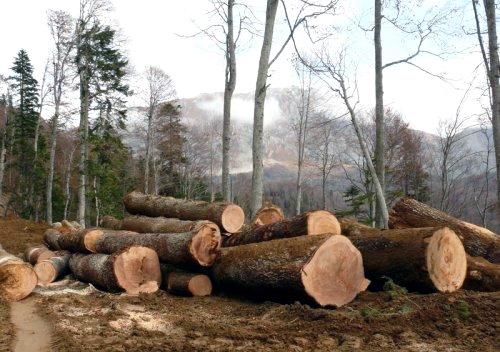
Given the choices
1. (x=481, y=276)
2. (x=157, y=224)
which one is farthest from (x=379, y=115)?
(x=481, y=276)

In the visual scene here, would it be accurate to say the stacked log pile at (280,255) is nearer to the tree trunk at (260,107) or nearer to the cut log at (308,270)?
the cut log at (308,270)

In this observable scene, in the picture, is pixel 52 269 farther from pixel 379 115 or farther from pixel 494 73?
pixel 494 73

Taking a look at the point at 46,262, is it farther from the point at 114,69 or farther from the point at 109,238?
the point at 114,69

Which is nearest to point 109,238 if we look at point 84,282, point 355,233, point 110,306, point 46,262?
point 84,282

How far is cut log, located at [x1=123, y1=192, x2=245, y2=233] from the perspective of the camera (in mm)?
8062

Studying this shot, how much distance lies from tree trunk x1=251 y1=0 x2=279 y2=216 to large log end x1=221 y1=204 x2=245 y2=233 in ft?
9.45

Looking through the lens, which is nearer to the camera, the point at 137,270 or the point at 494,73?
the point at 137,270

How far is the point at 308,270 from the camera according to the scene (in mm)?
5367

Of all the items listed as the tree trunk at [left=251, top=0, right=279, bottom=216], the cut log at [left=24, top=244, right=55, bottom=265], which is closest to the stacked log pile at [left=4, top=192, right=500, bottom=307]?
the cut log at [left=24, top=244, right=55, bottom=265]

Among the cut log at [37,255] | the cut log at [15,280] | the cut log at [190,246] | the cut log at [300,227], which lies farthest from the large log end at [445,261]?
the cut log at [37,255]

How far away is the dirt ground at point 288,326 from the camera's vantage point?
13.3 feet

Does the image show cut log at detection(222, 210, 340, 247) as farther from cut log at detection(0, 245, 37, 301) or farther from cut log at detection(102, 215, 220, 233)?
cut log at detection(0, 245, 37, 301)

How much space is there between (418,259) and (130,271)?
4.56 m

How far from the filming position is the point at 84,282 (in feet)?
28.1
